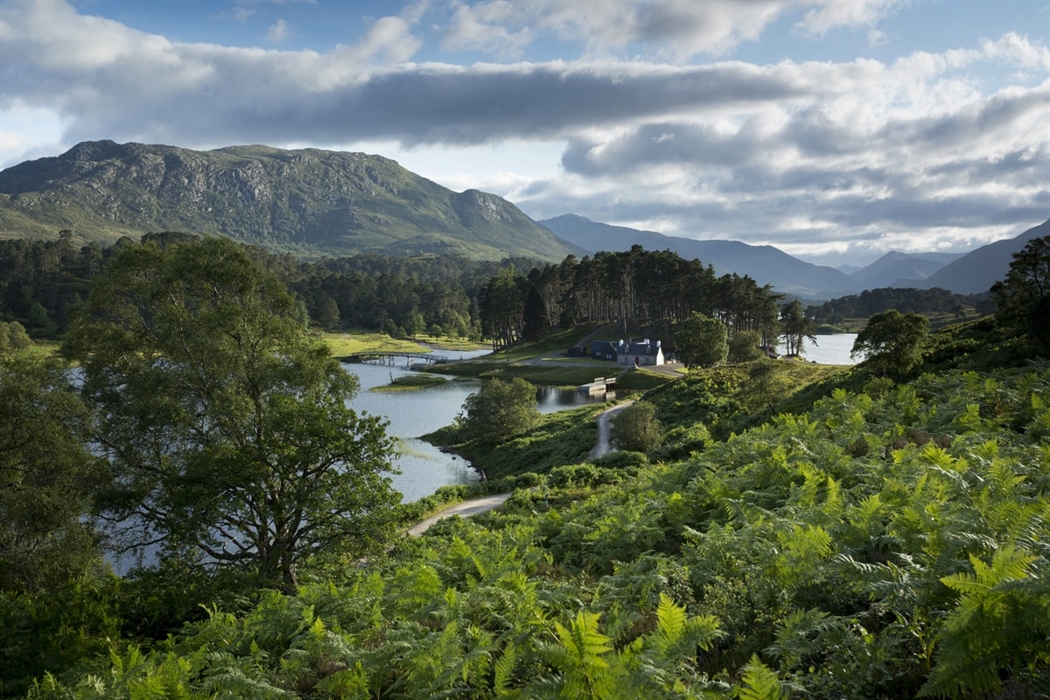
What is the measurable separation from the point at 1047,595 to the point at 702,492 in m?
8.28

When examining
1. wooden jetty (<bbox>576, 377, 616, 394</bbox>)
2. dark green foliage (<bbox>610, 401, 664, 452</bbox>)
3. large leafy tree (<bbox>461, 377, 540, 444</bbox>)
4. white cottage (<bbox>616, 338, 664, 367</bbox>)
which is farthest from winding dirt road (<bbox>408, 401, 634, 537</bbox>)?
white cottage (<bbox>616, 338, 664, 367</bbox>)

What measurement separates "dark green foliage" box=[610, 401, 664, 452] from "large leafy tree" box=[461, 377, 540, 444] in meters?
16.5

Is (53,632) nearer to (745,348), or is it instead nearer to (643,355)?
(745,348)

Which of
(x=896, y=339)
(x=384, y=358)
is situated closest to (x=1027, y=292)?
(x=896, y=339)

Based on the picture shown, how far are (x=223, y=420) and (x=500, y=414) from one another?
141 feet

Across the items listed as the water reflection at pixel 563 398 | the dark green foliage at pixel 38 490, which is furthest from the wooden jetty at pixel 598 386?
the dark green foliage at pixel 38 490

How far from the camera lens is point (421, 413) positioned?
8106cm

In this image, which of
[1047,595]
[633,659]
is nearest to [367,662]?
[633,659]

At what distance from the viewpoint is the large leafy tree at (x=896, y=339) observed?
32.4m

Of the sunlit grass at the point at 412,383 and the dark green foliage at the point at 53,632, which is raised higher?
the dark green foliage at the point at 53,632

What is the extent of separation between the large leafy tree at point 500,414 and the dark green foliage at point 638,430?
16.5 m

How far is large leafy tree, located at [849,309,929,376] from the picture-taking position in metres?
32.4

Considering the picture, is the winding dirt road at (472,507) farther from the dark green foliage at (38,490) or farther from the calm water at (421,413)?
the dark green foliage at (38,490)

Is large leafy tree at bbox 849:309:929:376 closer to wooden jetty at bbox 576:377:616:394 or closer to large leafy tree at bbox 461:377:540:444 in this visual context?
large leafy tree at bbox 461:377:540:444
